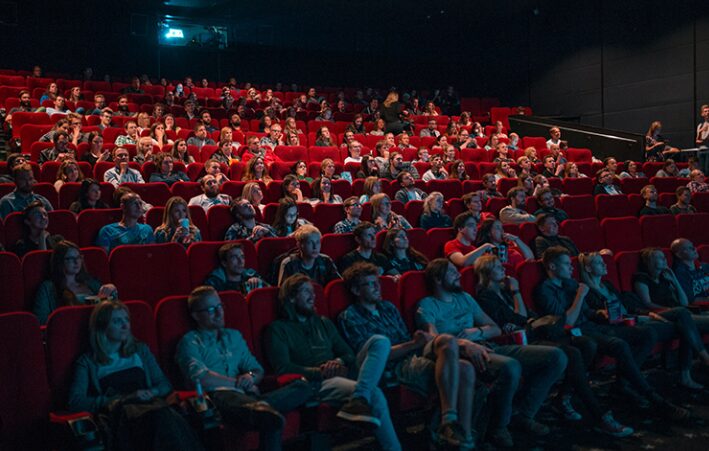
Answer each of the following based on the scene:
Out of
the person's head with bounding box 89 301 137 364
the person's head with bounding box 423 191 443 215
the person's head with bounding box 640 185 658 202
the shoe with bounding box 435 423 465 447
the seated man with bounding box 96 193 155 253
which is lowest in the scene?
the shoe with bounding box 435 423 465 447

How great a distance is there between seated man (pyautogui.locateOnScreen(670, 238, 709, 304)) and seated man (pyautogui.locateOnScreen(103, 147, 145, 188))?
2.51 metres

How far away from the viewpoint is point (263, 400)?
1595 millimetres

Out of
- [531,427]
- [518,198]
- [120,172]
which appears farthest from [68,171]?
[531,427]

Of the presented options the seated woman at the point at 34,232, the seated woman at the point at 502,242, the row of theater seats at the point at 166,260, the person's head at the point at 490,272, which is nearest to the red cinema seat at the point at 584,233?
the row of theater seats at the point at 166,260

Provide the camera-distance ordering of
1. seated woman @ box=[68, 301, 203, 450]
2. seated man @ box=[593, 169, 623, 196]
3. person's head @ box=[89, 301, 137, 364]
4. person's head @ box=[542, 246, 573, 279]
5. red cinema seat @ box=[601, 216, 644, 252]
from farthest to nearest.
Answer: seated man @ box=[593, 169, 623, 196] < red cinema seat @ box=[601, 216, 644, 252] < person's head @ box=[542, 246, 573, 279] < person's head @ box=[89, 301, 137, 364] < seated woman @ box=[68, 301, 203, 450]

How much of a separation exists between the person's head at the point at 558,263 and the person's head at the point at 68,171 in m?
2.10

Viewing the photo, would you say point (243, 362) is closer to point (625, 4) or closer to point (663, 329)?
point (663, 329)

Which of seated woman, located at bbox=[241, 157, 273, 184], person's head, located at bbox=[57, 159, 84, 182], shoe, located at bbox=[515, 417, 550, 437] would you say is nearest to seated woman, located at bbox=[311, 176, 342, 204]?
seated woman, located at bbox=[241, 157, 273, 184]

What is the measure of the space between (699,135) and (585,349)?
4127 mm

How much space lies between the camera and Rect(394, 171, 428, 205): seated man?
3.52 m

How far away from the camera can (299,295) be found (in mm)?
1895

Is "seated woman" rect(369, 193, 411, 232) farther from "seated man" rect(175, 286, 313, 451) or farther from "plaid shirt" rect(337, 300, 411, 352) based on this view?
"seated man" rect(175, 286, 313, 451)

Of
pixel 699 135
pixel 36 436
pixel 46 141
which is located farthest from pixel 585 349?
pixel 699 135

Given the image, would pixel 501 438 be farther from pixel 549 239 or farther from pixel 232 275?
pixel 549 239
